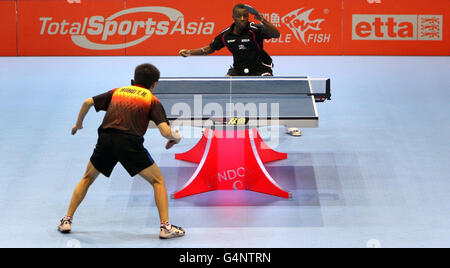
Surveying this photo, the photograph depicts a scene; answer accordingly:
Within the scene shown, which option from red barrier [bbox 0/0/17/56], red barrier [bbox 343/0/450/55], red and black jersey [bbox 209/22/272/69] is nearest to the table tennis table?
red and black jersey [bbox 209/22/272/69]

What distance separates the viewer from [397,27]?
52.6ft

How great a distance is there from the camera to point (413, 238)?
20.4ft

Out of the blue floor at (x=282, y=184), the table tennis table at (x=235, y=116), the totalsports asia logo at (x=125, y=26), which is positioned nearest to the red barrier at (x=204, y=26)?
the totalsports asia logo at (x=125, y=26)

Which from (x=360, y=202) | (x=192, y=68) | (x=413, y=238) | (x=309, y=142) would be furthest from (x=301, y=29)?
(x=413, y=238)

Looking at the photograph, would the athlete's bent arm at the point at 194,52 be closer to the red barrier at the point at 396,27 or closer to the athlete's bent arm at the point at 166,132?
the athlete's bent arm at the point at 166,132

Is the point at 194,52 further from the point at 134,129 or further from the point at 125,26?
the point at 125,26

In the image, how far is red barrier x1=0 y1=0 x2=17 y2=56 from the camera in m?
16.2

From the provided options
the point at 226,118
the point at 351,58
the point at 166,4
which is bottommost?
the point at 351,58

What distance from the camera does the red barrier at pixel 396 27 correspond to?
52.2 ft

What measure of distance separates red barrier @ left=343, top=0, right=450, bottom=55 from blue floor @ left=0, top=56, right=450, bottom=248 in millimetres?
3332

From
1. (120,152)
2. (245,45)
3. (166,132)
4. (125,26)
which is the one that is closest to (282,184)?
(166,132)

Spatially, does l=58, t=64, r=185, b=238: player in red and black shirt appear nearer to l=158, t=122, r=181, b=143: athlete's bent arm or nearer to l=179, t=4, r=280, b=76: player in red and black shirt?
l=158, t=122, r=181, b=143: athlete's bent arm

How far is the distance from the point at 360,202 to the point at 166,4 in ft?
32.4

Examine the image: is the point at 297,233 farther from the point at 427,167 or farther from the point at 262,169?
the point at 427,167
